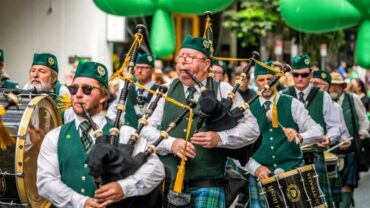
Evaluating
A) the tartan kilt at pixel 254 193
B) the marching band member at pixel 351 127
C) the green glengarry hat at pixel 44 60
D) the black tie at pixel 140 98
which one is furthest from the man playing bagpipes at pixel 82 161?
the marching band member at pixel 351 127

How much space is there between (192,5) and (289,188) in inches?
170

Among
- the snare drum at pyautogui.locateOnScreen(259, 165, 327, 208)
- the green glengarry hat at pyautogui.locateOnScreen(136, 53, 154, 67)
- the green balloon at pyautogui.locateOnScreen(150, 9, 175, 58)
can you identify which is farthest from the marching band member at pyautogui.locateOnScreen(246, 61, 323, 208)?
the green balloon at pyautogui.locateOnScreen(150, 9, 175, 58)

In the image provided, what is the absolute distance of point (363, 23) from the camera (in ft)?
33.4

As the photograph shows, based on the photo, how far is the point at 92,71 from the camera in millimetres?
4832

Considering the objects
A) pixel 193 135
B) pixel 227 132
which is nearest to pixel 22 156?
pixel 193 135

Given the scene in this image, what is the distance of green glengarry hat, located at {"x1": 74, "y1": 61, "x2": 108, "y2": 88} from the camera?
4.83 m

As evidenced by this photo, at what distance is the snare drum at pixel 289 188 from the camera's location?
6.61m

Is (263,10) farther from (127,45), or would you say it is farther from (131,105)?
(131,105)

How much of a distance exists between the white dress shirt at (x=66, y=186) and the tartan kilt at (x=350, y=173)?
6171 millimetres

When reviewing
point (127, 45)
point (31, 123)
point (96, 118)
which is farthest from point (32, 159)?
point (127, 45)

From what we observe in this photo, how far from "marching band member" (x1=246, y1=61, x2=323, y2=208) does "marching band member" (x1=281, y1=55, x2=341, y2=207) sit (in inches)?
46.9

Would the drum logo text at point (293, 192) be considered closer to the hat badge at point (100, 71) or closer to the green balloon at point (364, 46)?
the hat badge at point (100, 71)

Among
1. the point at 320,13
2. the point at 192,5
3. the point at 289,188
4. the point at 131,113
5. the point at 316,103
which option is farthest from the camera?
the point at 192,5

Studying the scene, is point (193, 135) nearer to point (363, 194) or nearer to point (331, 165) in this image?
point (331, 165)
